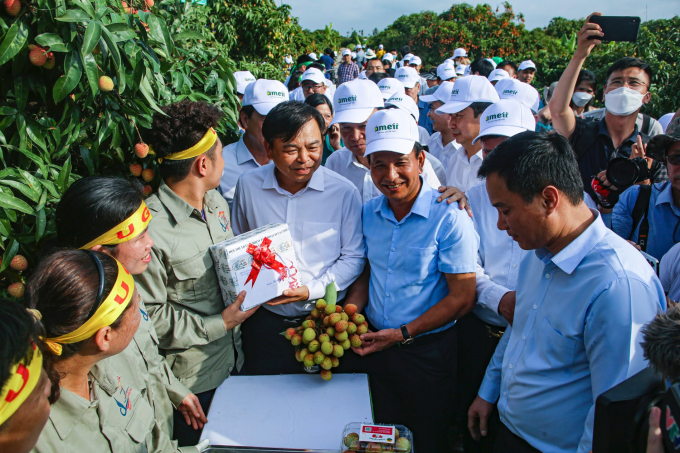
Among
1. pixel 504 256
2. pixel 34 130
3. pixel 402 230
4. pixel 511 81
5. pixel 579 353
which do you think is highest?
pixel 511 81

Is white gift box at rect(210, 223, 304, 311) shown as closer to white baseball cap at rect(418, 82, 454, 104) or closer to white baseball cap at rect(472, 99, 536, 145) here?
white baseball cap at rect(472, 99, 536, 145)

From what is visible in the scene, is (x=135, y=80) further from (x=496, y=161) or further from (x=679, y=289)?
(x=679, y=289)

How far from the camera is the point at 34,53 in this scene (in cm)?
178

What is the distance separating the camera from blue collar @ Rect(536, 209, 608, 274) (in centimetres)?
158

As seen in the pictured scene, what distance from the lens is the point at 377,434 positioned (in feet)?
5.85

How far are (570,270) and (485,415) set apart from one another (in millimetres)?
965

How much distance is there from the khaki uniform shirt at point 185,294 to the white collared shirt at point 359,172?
4.35 feet

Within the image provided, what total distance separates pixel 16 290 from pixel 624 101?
4.10m

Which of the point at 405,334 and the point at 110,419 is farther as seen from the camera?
the point at 405,334

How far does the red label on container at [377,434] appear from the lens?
175cm

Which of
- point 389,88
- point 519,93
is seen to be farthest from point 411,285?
point 389,88

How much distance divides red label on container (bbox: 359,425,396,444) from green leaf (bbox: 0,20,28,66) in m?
1.97

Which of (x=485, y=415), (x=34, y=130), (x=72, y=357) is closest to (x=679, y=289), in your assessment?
(x=485, y=415)

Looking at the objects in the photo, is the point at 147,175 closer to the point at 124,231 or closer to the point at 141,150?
the point at 141,150
